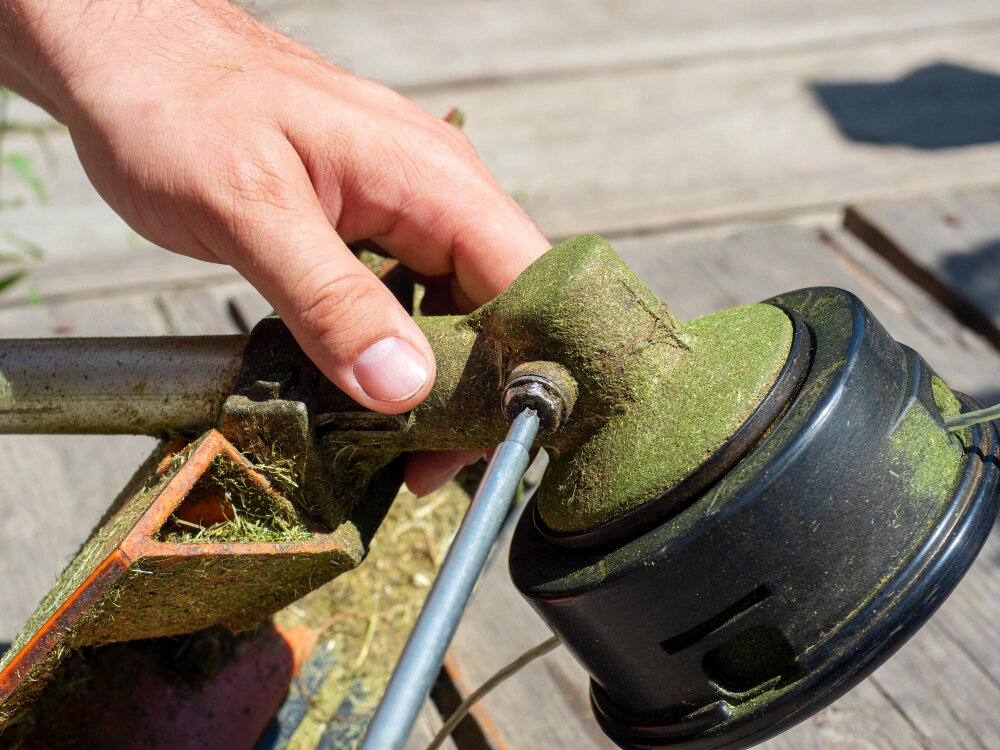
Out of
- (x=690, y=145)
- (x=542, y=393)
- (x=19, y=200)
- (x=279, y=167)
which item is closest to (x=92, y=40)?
(x=279, y=167)

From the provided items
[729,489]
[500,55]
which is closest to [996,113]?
[500,55]

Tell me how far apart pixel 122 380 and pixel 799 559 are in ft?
2.86

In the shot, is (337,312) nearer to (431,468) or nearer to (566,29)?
(431,468)

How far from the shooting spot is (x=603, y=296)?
983mm

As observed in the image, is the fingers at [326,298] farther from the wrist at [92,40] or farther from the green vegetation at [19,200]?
the green vegetation at [19,200]

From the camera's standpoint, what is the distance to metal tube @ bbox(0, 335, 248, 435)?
1.20 meters

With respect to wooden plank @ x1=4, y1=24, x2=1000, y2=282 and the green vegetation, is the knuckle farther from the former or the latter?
wooden plank @ x1=4, y1=24, x2=1000, y2=282

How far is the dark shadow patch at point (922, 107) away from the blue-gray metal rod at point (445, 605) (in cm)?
250

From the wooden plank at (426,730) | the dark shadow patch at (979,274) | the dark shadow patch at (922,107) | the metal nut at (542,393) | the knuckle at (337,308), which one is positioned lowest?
the wooden plank at (426,730)

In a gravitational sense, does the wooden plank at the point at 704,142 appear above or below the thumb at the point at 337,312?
below

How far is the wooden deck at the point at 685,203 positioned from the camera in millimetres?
1527

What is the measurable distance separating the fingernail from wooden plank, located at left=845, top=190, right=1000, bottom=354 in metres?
1.61

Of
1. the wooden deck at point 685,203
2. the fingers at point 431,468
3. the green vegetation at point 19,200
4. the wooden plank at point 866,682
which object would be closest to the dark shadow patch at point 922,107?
the wooden deck at point 685,203

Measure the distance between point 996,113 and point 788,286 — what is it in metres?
1.34
